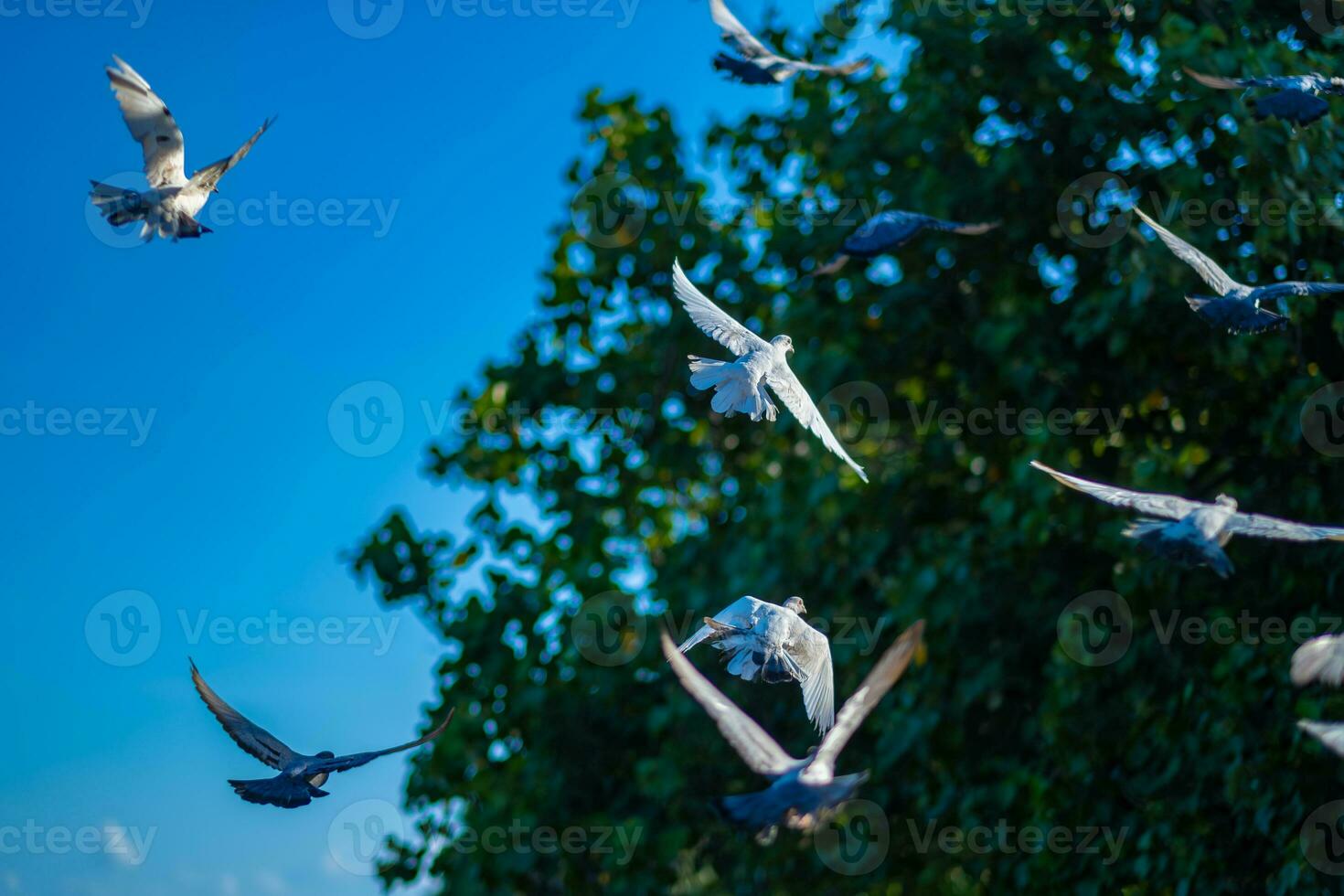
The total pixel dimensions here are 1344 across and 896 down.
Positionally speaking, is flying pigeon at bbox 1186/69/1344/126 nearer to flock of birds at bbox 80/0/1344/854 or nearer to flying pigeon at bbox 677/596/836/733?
flock of birds at bbox 80/0/1344/854

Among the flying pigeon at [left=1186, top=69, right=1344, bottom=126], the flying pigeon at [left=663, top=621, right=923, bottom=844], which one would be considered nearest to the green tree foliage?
the flying pigeon at [left=1186, top=69, right=1344, bottom=126]

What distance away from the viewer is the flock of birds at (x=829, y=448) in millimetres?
4985

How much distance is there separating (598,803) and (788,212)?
492cm

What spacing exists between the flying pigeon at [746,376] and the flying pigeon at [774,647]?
745 millimetres

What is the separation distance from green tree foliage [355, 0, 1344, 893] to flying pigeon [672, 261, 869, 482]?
2.55m

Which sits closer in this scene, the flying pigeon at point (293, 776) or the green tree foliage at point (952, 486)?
the flying pigeon at point (293, 776)

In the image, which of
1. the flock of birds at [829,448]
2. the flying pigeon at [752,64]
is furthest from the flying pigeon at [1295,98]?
the flying pigeon at [752,64]

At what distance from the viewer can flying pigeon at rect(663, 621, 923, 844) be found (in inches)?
175

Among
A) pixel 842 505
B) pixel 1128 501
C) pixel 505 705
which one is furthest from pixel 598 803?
pixel 1128 501


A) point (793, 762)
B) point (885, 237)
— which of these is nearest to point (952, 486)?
point (885, 237)

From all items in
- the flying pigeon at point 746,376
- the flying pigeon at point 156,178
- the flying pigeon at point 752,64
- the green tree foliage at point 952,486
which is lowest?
the green tree foliage at point 952,486

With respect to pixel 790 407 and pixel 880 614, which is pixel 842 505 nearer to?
pixel 880 614

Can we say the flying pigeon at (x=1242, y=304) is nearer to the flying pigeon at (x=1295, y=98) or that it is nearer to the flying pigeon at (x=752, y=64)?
the flying pigeon at (x=1295, y=98)

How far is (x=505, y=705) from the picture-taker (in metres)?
11.1
